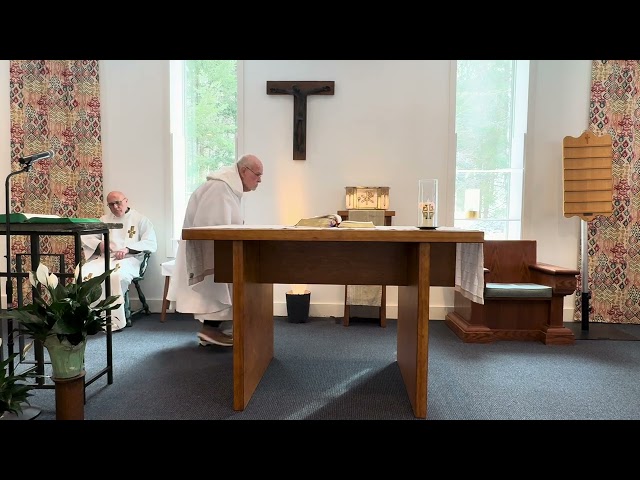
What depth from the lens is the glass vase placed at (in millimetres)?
1903

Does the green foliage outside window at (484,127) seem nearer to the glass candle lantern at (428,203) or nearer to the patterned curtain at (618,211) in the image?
the patterned curtain at (618,211)

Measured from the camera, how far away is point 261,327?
9.04 feet

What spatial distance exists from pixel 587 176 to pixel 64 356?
436 cm

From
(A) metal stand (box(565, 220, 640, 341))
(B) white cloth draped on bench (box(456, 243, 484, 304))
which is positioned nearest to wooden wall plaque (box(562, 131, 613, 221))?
(A) metal stand (box(565, 220, 640, 341))

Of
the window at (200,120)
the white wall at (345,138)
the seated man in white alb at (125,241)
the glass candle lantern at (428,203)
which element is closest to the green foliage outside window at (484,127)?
the white wall at (345,138)

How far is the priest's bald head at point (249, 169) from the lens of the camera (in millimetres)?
3328

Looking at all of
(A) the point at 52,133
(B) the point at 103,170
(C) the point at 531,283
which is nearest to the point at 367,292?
(C) the point at 531,283

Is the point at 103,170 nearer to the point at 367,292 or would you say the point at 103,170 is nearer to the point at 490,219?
the point at 367,292

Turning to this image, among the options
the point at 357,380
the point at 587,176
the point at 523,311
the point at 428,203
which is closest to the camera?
the point at 428,203

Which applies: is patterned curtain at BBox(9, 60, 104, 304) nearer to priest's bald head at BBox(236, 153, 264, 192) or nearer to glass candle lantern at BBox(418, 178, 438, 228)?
priest's bald head at BBox(236, 153, 264, 192)

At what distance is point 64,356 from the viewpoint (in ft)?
6.30

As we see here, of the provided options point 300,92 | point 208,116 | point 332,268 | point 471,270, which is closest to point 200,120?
point 208,116

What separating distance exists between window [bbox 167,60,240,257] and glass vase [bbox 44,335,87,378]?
276 centimetres

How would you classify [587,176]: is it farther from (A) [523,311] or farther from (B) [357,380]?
(B) [357,380]
